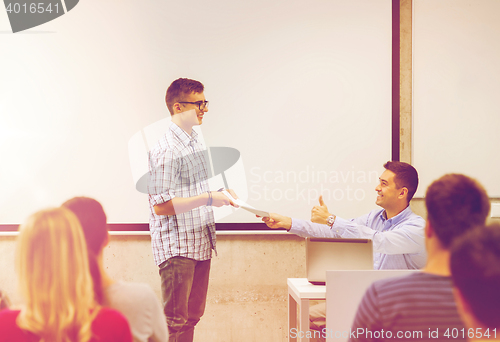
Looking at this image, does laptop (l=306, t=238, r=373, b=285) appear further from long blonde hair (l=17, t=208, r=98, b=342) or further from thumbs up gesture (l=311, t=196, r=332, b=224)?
long blonde hair (l=17, t=208, r=98, b=342)

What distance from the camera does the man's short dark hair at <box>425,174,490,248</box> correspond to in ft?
3.17

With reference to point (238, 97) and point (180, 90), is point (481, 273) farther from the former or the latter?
point (238, 97)

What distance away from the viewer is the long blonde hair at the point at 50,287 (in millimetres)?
886

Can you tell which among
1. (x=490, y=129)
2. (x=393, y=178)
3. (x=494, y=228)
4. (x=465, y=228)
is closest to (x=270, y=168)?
(x=393, y=178)

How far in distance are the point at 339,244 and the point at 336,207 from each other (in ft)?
4.08

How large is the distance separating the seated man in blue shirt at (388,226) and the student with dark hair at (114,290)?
1.27 m

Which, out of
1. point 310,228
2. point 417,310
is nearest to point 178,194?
point 310,228

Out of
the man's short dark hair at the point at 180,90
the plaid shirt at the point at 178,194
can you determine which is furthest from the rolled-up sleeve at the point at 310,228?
the man's short dark hair at the point at 180,90

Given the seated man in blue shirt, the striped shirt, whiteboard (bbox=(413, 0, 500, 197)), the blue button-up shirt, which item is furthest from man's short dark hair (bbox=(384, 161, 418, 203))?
the striped shirt

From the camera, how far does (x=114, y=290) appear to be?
3.35 ft

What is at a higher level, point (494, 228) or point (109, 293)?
point (494, 228)

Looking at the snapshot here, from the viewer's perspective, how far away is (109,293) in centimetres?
101

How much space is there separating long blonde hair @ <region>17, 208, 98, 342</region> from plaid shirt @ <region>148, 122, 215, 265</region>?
127 cm

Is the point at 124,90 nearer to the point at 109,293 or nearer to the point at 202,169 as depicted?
the point at 202,169
